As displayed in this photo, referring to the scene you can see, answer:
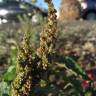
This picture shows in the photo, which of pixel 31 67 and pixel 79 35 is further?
pixel 79 35

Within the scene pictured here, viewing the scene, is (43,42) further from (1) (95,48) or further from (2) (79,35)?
(2) (79,35)

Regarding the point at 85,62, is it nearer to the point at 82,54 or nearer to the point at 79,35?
the point at 82,54

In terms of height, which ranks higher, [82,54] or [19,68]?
[19,68]

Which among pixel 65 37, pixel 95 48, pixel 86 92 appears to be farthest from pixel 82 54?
pixel 86 92

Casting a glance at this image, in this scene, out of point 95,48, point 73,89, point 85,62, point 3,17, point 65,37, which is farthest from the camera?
point 3,17

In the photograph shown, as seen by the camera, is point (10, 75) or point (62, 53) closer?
point (10, 75)

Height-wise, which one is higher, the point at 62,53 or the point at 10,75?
the point at 10,75

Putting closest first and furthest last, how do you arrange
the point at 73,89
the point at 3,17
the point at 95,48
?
the point at 73,89
the point at 95,48
the point at 3,17

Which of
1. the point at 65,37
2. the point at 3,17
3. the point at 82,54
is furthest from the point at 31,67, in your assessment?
the point at 3,17

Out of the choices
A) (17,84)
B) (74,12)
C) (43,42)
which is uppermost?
(43,42)
